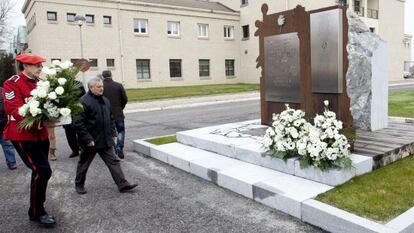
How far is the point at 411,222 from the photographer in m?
3.62

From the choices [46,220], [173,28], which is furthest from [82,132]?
[173,28]

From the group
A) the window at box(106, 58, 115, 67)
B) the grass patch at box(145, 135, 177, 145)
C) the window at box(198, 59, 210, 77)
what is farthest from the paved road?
the window at box(198, 59, 210, 77)

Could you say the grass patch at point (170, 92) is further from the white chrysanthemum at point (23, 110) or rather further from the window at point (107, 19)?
the white chrysanthemum at point (23, 110)

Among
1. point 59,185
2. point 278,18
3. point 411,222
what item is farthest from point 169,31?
point 411,222

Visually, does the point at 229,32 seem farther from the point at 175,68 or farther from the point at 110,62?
the point at 110,62

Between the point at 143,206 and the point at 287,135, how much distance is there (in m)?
2.33

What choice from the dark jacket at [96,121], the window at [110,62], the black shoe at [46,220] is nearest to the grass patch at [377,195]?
the dark jacket at [96,121]

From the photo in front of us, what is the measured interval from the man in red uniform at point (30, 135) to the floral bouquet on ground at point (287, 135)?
3179 millimetres

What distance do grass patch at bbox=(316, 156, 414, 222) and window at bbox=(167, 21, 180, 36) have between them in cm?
3081

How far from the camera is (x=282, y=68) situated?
7977mm

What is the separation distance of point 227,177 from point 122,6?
28375 mm

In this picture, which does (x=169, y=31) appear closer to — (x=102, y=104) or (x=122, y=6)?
(x=122, y=6)

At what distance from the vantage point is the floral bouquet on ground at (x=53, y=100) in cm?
409

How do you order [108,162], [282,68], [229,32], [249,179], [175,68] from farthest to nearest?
[229,32]
[175,68]
[282,68]
[108,162]
[249,179]
